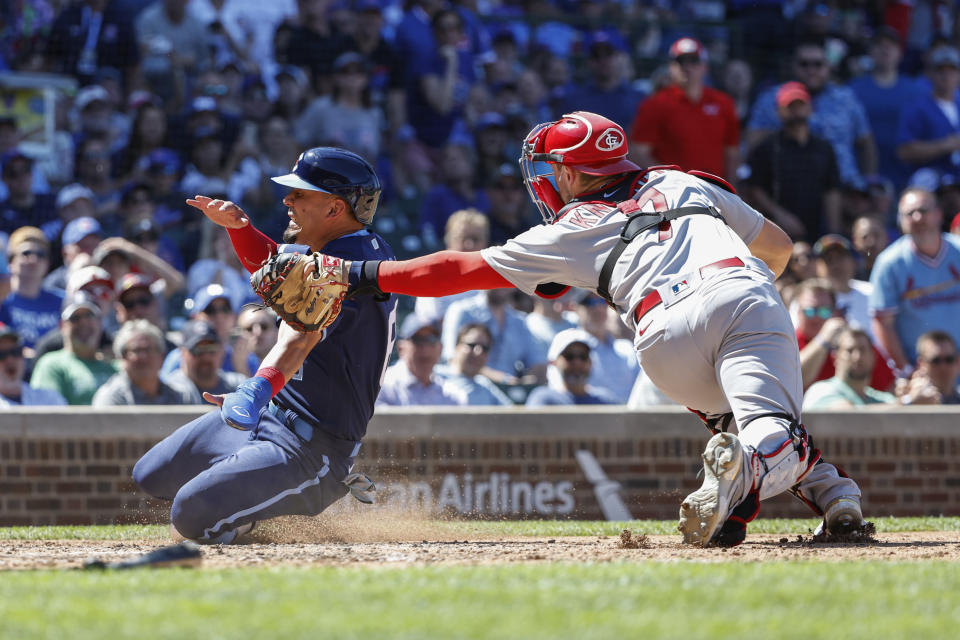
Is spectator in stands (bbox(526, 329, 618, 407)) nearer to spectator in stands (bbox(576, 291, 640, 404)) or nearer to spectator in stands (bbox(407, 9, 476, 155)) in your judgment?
spectator in stands (bbox(576, 291, 640, 404))

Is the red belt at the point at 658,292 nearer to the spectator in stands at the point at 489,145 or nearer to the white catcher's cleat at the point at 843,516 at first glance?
the white catcher's cleat at the point at 843,516

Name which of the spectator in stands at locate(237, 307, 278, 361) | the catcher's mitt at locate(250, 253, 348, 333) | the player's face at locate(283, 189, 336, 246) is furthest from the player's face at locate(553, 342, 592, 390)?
the catcher's mitt at locate(250, 253, 348, 333)

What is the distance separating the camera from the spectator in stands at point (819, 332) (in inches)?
353

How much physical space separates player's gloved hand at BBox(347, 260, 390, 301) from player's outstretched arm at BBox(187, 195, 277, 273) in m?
0.60

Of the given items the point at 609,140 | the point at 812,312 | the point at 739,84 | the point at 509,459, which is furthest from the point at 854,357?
the point at 739,84

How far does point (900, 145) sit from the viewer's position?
13328 millimetres

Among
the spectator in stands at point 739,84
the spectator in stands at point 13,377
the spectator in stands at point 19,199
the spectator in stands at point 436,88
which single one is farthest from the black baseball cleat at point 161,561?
the spectator in stands at point 739,84

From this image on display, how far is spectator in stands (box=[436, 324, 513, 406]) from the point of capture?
900cm

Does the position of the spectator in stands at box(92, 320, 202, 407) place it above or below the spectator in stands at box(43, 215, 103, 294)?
below

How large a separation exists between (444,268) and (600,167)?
0.80 meters

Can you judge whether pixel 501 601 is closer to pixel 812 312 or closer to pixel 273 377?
pixel 273 377

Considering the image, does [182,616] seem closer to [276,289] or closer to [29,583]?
[29,583]

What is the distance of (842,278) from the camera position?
10.2 meters

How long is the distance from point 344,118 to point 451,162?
113cm
